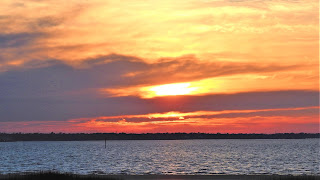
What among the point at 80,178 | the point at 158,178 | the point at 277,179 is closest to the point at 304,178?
the point at 277,179

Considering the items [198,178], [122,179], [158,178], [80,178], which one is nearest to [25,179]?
[80,178]

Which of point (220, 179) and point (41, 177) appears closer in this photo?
point (41, 177)

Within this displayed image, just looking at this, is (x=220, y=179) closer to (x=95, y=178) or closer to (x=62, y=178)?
(x=95, y=178)

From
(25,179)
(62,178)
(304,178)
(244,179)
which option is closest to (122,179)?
(62,178)

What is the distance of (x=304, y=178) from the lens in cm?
4612

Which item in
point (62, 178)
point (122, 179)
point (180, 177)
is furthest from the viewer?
point (180, 177)

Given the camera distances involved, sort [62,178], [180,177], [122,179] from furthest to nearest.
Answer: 1. [180,177]
2. [122,179]
3. [62,178]

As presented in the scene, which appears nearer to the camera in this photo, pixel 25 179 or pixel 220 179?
pixel 25 179

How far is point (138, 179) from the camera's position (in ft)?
158

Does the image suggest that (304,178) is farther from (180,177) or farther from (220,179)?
(180,177)

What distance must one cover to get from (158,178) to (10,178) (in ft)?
50.9

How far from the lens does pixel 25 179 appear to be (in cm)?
4447

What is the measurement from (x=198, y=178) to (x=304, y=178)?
436 inches

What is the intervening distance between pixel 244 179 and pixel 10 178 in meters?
24.5
